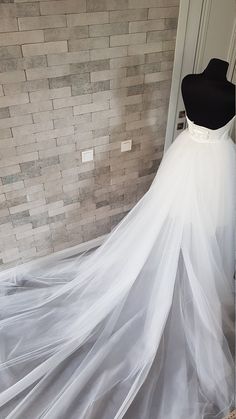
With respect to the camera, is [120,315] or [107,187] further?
[107,187]

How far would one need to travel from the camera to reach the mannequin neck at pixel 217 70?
1.31 meters

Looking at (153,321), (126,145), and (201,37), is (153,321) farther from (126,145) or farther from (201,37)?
(201,37)

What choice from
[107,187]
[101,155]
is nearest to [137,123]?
[101,155]

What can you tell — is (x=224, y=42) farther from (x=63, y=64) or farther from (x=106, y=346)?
(x=106, y=346)

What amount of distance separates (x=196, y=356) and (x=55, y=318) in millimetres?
647

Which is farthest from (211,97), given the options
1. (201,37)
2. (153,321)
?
(153,321)

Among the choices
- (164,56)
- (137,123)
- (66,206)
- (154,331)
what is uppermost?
(164,56)

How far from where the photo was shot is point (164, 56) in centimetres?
162

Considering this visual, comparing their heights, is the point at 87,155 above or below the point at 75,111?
below

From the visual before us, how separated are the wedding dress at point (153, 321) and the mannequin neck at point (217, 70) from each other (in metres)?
0.20

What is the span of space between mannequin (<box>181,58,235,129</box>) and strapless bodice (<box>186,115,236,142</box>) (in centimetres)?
2

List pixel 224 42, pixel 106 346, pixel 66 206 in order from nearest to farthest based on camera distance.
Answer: pixel 106 346, pixel 224 42, pixel 66 206

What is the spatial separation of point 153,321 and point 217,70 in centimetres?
107

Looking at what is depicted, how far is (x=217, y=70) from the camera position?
52.1 inches
